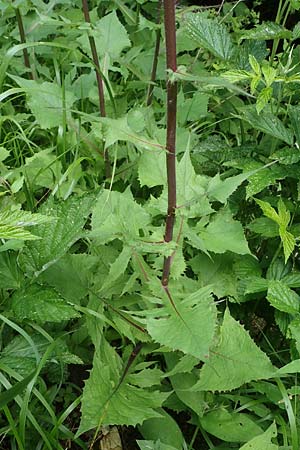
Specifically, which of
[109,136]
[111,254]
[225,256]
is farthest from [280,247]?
[109,136]

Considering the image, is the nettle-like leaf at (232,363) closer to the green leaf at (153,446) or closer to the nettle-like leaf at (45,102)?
the green leaf at (153,446)

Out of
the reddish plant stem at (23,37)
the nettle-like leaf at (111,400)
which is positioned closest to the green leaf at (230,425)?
the nettle-like leaf at (111,400)

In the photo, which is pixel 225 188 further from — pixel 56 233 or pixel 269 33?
pixel 269 33

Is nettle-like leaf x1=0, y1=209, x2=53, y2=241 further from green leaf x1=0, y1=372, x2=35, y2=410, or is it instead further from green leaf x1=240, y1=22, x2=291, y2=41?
green leaf x1=240, y1=22, x2=291, y2=41

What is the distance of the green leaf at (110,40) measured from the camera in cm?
155

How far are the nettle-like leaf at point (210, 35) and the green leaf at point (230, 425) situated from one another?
75 cm

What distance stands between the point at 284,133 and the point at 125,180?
425mm

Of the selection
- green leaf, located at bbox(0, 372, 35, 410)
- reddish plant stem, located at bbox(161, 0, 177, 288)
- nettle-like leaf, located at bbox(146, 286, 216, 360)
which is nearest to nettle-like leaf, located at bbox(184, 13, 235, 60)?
reddish plant stem, located at bbox(161, 0, 177, 288)

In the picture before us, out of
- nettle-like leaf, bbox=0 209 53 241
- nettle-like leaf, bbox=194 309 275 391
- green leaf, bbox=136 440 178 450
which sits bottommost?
green leaf, bbox=136 440 178 450

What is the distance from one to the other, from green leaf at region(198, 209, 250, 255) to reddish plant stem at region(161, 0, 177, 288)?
12 centimetres

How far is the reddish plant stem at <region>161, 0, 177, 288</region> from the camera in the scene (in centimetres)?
82

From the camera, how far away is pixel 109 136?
96 centimetres

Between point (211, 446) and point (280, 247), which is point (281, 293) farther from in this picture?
point (211, 446)

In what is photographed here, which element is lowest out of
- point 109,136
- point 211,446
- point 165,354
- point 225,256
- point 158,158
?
point 211,446
